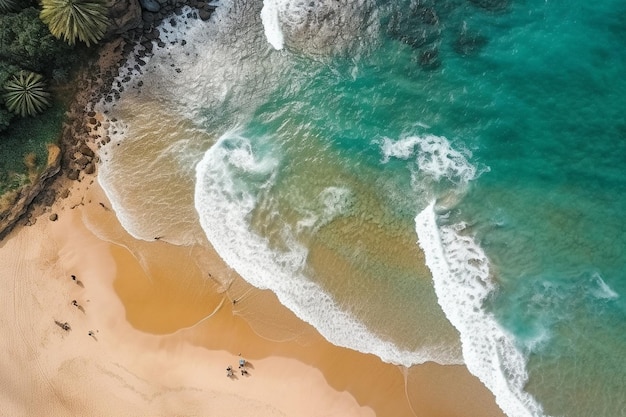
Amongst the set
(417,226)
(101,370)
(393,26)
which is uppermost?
(393,26)

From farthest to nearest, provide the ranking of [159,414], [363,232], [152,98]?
[152,98] < [363,232] < [159,414]

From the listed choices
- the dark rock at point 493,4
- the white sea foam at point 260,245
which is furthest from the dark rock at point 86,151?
the dark rock at point 493,4

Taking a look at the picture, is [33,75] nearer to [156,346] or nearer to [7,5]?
[7,5]

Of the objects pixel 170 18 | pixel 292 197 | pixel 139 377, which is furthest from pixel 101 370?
pixel 170 18

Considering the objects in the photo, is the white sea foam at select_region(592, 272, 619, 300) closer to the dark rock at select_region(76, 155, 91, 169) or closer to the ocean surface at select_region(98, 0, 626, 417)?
the ocean surface at select_region(98, 0, 626, 417)

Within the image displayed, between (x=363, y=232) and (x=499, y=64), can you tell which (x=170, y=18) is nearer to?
(x=363, y=232)

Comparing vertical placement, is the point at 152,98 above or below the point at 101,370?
above

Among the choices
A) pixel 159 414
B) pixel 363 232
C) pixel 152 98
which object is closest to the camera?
pixel 159 414

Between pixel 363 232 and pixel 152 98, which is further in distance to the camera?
pixel 152 98
